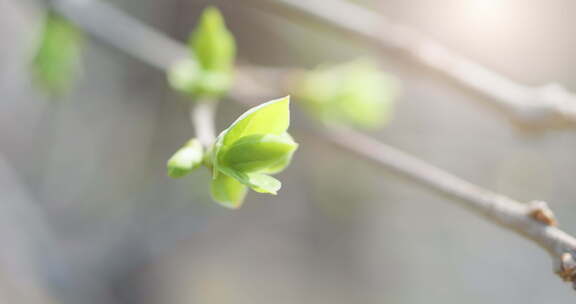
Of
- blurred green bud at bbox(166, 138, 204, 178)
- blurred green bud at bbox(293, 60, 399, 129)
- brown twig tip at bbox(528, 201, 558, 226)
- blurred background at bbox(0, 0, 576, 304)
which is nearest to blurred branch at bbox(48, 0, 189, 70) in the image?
blurred green bud at bbox(293, 60, 399, 129)

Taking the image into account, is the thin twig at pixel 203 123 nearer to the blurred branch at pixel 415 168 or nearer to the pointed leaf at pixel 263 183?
the pointed leaf at pixel 263 183

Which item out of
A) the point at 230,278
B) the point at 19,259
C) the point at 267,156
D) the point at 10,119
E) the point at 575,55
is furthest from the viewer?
the point at 230,278

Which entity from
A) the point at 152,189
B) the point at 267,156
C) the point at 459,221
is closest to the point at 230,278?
the point at 152,189

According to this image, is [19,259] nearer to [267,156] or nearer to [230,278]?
[230,278]

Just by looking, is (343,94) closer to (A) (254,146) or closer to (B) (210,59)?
(B) (210,59)

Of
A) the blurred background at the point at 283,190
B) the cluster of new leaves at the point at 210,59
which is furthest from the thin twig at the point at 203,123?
the blurred background at the point at 283,190
